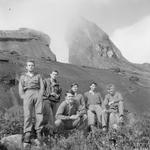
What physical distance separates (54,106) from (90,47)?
116 meters

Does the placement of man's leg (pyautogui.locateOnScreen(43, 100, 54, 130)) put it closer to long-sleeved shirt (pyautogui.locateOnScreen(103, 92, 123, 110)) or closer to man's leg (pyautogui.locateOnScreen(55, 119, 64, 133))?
man's leg (pyautogui.locateOnScreen(55, 119, 64, 133))

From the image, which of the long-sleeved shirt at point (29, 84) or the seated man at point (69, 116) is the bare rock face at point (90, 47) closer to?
the seated man at point (69, 116)

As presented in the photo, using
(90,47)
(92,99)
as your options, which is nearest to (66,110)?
(92,99)

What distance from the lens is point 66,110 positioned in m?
9.64

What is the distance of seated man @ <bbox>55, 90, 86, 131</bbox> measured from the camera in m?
9.34

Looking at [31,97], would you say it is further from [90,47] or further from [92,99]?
[90,47]

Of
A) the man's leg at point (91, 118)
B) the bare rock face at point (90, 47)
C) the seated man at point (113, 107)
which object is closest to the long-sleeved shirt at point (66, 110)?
the man's leg at point (91, 118)

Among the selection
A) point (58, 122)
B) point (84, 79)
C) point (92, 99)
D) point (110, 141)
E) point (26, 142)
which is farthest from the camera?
point (84, 79)

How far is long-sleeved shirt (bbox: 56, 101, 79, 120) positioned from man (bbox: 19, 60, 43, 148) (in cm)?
82

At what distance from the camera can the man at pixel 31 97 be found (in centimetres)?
843

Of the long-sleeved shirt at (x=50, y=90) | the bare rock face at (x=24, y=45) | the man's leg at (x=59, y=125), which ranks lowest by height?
the man's leg at (x=59, y=125)

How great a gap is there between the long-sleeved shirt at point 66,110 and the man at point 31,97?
0.82m

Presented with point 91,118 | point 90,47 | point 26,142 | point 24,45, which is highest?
point 90,47

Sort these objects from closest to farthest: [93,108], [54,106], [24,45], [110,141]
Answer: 1. [110,141]
2. [54,106]
3. [93,108]
4. [24,45]
